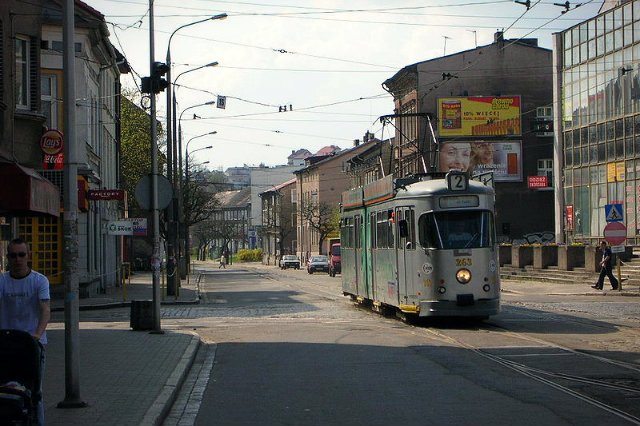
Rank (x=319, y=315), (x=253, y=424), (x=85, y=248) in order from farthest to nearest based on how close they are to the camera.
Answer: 1. (x=85, y=248)
2. (x=319, y=315)
3. (x=253, y=424)

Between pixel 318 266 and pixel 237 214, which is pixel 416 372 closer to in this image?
pixel 318 266

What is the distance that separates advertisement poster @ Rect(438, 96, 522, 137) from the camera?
67812 millimetres

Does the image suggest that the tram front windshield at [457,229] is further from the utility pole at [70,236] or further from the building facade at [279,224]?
the building facade at [279,224]

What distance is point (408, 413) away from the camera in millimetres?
10141

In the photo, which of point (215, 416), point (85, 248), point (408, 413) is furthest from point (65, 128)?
point (85, 248)

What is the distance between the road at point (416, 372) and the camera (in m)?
10.2

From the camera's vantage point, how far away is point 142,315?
67.6 feet

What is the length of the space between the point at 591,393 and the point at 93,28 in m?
28.8

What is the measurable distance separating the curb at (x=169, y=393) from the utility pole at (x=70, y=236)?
2.68ft

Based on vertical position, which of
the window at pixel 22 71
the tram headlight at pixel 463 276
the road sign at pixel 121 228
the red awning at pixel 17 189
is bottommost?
the tram headlight at pixel 463 276

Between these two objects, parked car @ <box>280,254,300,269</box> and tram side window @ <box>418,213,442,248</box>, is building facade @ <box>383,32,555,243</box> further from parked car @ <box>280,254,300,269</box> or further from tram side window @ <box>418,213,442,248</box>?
tram side window @ <box>418,213,442,248</box>

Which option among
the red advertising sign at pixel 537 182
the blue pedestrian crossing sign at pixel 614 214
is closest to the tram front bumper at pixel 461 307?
the blue pedestrian crossing sign at pixel 614 214

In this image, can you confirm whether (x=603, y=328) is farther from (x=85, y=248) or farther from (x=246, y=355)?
(x=85, y=248)

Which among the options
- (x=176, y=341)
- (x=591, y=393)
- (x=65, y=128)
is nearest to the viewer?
(x=65, y=128)
